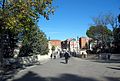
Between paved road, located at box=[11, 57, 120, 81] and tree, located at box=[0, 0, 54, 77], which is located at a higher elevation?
tree, located at box=[0, 0, 54, 77]

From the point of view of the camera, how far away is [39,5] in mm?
23172

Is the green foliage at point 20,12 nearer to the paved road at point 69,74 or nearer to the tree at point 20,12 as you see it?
the tree at point 20,12

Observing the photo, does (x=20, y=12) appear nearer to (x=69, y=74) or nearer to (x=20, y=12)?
(x=20, y=12)

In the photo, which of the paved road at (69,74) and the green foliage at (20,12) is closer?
the paved road at (69,74)

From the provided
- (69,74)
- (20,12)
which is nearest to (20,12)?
(20,12)

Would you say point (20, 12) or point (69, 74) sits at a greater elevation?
point (20, 12)

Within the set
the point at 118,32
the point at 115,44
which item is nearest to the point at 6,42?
the point at 118,32

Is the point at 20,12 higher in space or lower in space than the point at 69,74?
higher

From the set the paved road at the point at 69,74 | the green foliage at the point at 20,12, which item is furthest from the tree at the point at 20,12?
the paved road at the point at 69,74

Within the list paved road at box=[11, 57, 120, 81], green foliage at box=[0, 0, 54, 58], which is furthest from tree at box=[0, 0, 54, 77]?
paved road at box=[11, 57, 120, 81]

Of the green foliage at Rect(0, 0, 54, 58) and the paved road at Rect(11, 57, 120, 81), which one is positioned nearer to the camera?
the paved road at Rect(11, 57, 120, 81)

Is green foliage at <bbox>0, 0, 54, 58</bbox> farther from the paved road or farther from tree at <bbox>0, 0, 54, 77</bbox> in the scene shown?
the paved road

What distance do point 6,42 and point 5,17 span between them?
2494 cm

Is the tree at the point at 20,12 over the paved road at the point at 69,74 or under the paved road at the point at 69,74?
over
